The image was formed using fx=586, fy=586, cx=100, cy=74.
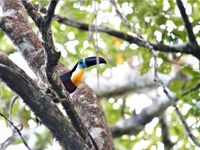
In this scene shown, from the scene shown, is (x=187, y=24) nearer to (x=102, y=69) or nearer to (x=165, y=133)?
(x=165, y=133)

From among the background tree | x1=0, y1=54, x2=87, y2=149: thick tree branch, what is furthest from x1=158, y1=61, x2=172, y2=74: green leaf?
x1=0, y1=54, x2=87, y2=149: thick tree branch

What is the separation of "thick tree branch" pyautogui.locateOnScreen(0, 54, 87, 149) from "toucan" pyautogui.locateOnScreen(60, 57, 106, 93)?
31.2 inches

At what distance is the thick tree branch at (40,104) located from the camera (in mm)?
2265

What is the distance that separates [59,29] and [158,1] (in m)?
1.61

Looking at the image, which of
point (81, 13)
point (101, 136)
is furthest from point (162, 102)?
point (101, 136)

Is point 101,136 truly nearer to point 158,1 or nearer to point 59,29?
point 158,1

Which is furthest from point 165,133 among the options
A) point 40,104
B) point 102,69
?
point 40,104

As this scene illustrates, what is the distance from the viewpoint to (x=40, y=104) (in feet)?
7.66

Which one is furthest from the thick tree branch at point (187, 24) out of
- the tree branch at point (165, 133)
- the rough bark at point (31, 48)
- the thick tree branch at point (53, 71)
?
the tree branch at point (165, 133)

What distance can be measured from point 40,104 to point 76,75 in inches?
39.5

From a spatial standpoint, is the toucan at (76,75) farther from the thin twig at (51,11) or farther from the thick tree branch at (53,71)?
the thin twig at (51,11)

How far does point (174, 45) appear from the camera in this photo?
371 centimetres

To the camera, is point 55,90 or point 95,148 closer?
point 55,90

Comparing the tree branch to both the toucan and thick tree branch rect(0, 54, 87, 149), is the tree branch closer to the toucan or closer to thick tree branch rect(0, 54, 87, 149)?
the toucan
